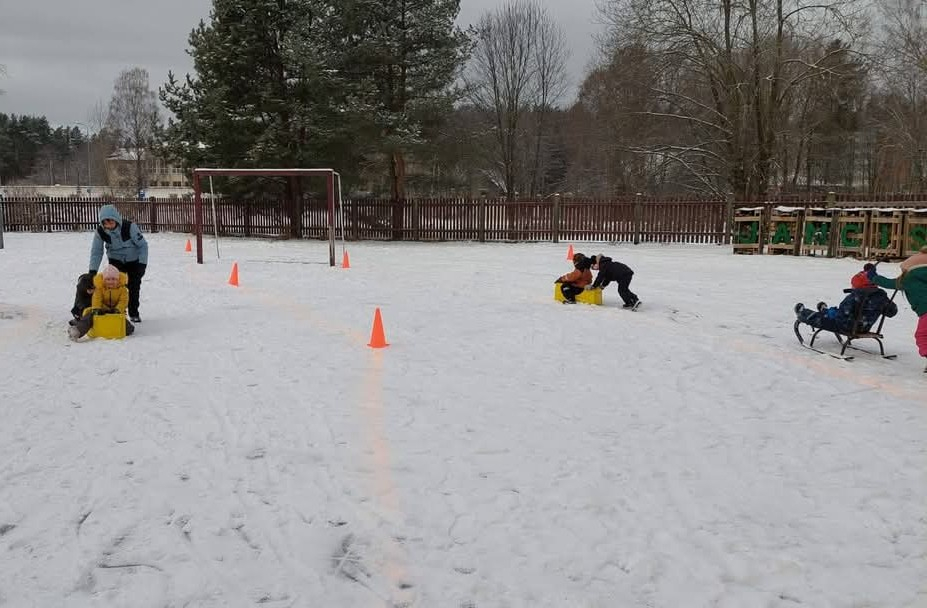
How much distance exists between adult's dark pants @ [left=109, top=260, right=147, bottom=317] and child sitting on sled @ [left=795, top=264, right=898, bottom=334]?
→ 28.3 ft

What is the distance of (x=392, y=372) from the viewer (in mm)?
7188

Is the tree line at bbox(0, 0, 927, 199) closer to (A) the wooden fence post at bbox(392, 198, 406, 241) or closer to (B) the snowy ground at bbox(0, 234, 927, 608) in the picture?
(A) the wooden fence post at bbox(392, 198, 406, 241)

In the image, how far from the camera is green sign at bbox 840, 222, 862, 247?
62.7 ft

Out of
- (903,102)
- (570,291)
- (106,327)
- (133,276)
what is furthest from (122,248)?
(903,102)

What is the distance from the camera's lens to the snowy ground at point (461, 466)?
11.1ft

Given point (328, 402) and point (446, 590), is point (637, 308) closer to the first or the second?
point (328, 402)

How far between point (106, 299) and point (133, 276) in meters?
0.92

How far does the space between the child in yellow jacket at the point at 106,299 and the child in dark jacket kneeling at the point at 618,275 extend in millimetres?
6677

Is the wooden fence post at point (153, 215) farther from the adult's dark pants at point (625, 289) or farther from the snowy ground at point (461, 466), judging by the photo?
the adult's dark pants at point (625, 289)

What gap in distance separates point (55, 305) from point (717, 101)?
2580 centimetres

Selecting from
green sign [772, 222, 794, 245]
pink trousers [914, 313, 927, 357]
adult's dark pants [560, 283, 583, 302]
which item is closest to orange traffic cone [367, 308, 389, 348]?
adult's dark pants [560, 283, 583, 302]

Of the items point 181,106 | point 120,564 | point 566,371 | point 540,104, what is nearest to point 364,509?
point 120,564

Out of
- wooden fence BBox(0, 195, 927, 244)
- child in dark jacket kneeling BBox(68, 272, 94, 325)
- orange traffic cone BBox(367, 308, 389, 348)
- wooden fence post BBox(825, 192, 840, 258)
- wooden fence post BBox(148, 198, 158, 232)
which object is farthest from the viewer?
wooden fence post BBox(148, 198, 158, 232)

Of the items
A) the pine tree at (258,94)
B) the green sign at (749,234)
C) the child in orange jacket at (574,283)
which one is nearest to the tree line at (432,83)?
the pine tree at (258,94)
